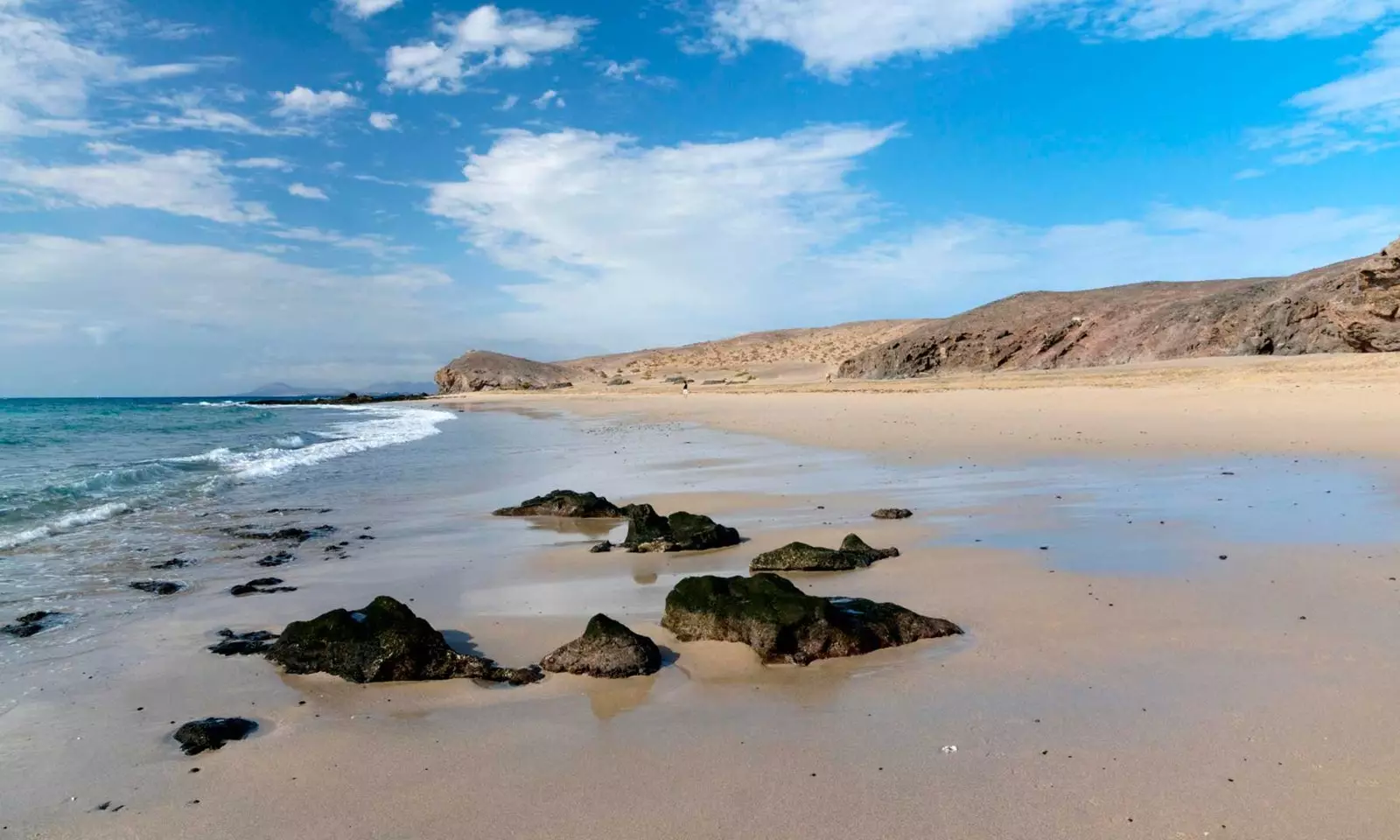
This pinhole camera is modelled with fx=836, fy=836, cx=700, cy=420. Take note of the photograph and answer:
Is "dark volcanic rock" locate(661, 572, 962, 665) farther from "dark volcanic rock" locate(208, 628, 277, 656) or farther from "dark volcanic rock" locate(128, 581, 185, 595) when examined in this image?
"dark volcanic rock" locate(128, 581, 185, 595)

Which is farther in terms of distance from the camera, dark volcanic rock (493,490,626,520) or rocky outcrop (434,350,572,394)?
rocky outcrop (434,350,572,394)

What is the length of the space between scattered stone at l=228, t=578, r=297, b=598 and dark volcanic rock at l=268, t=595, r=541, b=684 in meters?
2.08

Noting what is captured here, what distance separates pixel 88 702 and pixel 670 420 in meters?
23.6

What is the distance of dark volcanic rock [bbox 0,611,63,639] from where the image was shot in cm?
561

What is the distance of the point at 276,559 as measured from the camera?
314 inches

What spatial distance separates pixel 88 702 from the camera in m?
4.35

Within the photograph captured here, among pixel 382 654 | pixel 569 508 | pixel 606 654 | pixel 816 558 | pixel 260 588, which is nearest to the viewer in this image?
pixel 606 654

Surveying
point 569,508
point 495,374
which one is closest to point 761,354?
point 495,374

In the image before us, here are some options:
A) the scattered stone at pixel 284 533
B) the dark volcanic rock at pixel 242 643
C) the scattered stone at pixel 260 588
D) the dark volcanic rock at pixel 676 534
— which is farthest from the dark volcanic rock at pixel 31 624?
the dark volcanic rock at pixel 676 534

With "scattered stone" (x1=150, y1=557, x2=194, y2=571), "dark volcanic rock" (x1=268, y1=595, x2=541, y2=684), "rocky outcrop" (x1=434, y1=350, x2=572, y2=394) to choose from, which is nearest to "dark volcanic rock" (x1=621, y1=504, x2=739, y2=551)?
"dark volcanic rock" (x1=268, y1=595, x2=541, y2=684)

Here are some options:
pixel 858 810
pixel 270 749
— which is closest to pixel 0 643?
pixel 270 749

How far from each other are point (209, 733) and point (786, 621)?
9.37 feet

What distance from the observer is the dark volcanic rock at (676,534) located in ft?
25.2

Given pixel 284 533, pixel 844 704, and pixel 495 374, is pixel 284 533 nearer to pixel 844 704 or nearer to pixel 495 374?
pixel 844 704
